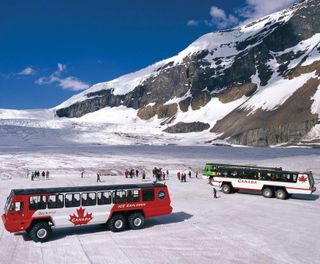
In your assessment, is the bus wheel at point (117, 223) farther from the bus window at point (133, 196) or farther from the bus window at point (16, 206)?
the bus window at point (16, 206)

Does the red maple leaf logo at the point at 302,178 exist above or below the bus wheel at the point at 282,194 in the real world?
above

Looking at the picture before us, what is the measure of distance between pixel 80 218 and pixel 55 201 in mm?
1773

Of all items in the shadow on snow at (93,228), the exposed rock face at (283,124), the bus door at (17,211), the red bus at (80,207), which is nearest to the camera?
the bus door at (17,211)

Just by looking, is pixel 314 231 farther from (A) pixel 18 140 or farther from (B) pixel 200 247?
(A) pixel 18 140

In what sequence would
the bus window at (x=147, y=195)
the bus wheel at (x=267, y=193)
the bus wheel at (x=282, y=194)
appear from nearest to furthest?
the bus window at (x=147, y=195)
the bus wheel at (x=282, y=194)
the bus wheel at (x=267, y=193)

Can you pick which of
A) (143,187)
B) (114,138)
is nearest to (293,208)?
(143,187)

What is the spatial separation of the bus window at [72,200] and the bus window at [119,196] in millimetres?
2259

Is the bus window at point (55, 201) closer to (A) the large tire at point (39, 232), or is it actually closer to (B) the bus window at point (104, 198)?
(A) the large tire at point (39, 232)

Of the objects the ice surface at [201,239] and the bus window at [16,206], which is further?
the bus window at [16,206]

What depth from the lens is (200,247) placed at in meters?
19.9

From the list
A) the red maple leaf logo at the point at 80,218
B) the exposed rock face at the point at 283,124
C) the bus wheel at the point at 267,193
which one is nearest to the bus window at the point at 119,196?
the red maple leaf logo at the point at 80,218

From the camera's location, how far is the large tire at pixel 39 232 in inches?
832

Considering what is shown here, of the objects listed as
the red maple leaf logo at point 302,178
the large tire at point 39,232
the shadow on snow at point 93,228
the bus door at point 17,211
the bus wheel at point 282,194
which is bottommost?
the shadow on snow at point 93,228

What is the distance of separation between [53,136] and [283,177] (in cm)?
17606
